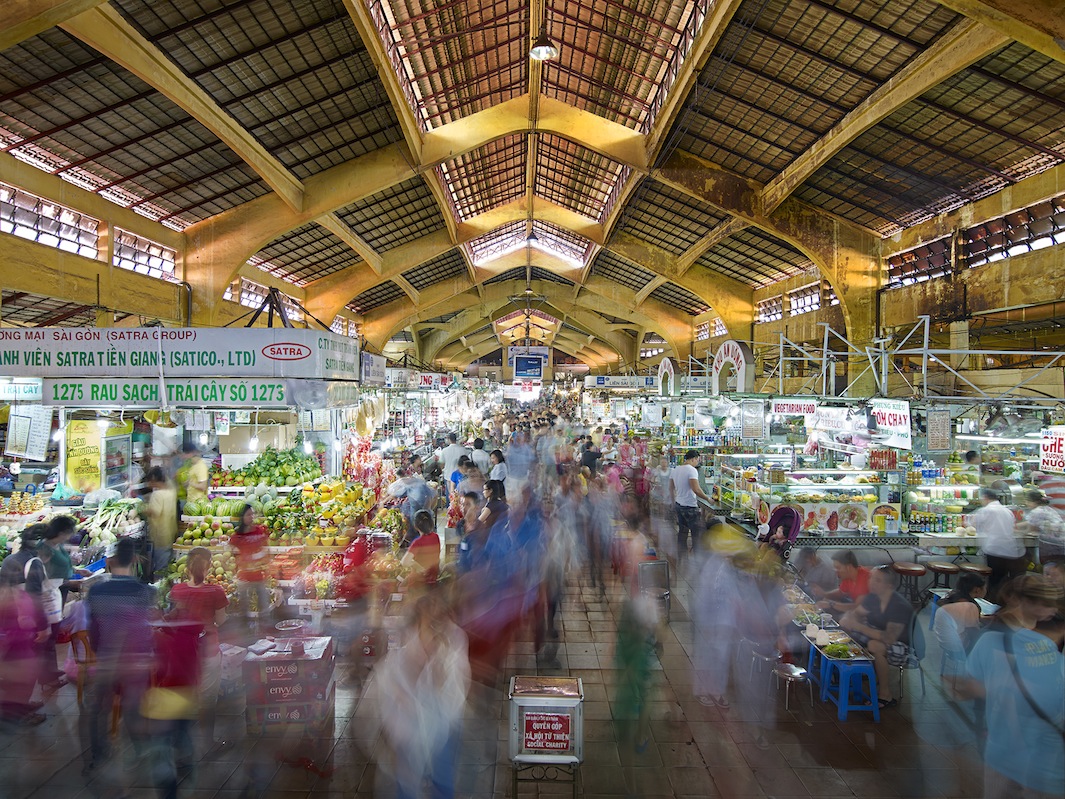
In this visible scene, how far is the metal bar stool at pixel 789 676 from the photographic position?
457cm

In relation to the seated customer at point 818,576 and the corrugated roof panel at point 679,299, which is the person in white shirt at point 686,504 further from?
the corrugated roof panel at point 679,299

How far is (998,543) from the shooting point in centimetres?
633

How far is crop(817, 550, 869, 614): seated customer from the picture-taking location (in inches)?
207

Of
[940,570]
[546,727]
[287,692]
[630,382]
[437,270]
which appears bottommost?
[287,692]

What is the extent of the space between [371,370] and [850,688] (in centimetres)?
485

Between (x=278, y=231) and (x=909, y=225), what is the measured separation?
458 inches

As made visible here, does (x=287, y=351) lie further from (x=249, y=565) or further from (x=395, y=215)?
(x=395, y=215)

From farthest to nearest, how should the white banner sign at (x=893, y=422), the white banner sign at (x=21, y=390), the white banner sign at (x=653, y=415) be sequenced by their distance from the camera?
1. the white banner sign at (x=653, y=415)
2. the white banner sign at (x=893, y=422)
3. the white banner sign at (x=21, y=390)

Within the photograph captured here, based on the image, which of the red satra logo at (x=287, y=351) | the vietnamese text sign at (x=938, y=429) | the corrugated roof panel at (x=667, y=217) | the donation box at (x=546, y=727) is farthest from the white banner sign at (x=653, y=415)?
the donation box at (x=546, y=727)

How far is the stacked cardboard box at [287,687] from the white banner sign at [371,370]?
92.9 inches

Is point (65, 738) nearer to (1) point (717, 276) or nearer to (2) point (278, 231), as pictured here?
(2) point (278, 231)

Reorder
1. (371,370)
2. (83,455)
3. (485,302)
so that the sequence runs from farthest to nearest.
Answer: (485,302) < (83,455) < (371,370)


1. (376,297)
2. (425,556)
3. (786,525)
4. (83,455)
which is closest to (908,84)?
(786,525)

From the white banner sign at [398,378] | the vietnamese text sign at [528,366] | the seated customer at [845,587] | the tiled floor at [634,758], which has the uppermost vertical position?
the vietnamese text sign at [528,366]
